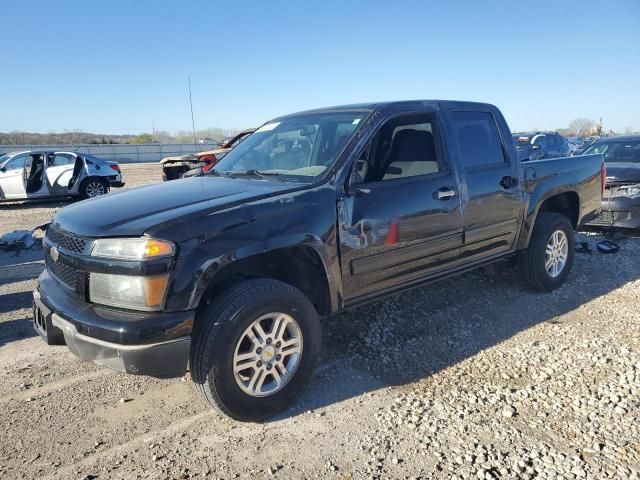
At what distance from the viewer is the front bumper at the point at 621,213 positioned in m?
7.49

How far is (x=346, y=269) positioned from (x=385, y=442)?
1.10 meters

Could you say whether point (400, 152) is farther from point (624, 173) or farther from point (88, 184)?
point (88, 184)

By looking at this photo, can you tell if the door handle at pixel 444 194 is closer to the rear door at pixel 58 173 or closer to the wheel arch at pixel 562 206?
the wheel arch at pixel 562 206

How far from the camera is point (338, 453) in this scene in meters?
2.79

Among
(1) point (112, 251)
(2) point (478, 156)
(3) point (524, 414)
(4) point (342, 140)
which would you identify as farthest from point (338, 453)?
(2) point (478, 156)

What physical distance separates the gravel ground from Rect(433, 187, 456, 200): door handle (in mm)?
1177

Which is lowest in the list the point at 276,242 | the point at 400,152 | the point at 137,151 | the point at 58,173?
the point at 276,242

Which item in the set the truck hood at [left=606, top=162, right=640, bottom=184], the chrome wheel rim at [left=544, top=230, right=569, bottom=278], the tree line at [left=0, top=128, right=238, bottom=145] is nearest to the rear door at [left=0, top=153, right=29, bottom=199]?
the chrome wheel rim at [left=544, top=230, right=569, bottom=278]

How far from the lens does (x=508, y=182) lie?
15.3ft

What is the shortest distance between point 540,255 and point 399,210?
2.24 metres

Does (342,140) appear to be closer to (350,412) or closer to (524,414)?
(350,412)

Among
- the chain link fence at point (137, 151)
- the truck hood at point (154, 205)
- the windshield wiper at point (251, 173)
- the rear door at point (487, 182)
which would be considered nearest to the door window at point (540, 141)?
the rear door at point (487, 182)

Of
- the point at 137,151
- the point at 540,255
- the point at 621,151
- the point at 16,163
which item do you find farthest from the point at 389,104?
the point at 137,151

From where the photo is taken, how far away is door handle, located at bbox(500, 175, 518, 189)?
15.0 feet
